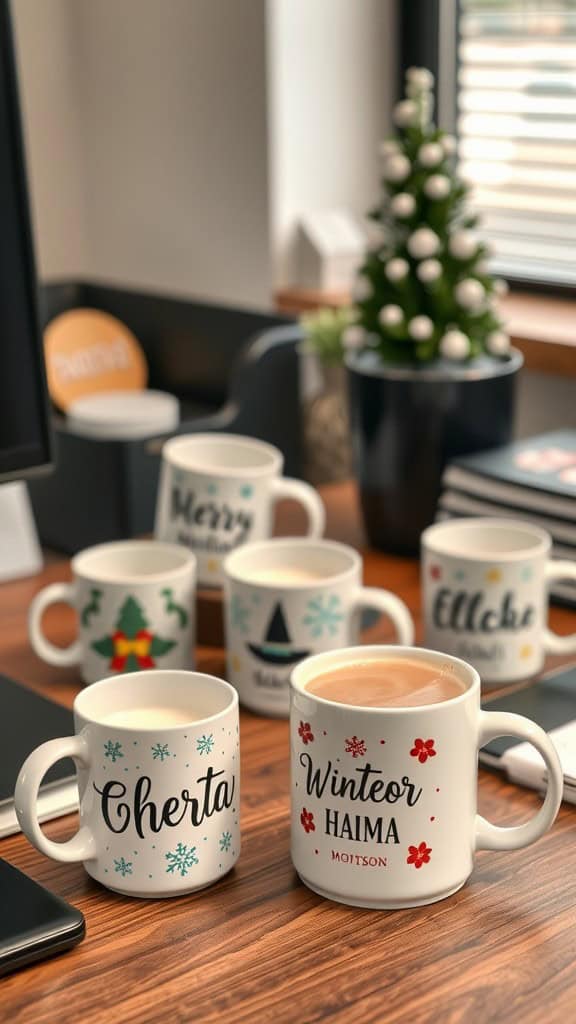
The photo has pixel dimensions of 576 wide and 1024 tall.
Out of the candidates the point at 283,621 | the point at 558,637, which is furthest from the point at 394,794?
the point at 558,637

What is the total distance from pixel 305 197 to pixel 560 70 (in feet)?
1.11

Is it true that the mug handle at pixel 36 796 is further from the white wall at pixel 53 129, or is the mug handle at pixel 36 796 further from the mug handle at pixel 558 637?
the white wall at pixel 53 129

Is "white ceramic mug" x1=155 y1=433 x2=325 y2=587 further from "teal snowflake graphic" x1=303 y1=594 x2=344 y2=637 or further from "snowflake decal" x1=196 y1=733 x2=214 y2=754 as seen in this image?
"snowflake decal" x1=196 y1=733 x2=214 y2=754

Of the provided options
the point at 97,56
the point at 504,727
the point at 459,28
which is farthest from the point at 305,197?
the point at 504,727

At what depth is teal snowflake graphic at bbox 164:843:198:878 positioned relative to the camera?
636 millimetres

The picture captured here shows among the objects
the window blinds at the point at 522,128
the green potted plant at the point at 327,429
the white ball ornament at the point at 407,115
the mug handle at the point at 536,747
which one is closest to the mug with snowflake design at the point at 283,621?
the mug handle at the point at 536,747

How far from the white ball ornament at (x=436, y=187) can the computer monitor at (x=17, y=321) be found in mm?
392

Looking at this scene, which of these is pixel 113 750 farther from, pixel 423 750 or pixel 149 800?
pixel 423 750

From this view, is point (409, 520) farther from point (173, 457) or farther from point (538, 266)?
point (538, 266)

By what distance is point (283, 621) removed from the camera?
832mm

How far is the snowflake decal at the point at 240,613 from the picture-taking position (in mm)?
841

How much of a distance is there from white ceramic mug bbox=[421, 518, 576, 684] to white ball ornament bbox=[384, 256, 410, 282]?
28 cm

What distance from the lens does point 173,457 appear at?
3.29ft

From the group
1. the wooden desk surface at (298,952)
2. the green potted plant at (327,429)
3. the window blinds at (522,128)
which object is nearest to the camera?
the wooden desk surface at (298,952)
